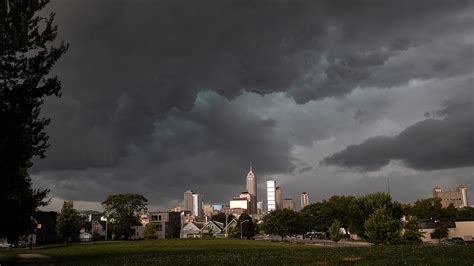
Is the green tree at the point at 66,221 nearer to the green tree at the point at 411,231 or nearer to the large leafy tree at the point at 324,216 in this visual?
the green tree at the point at 411,231

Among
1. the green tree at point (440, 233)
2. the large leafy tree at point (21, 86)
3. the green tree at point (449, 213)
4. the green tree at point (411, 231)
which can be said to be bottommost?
the green tree at point (440, 233)

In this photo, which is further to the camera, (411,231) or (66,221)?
(66,221)

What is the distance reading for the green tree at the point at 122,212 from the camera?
140375 millimetres

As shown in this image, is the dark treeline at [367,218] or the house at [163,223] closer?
the dark treeline at [367,218]

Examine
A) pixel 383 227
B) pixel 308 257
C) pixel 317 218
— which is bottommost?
pixel 308 257

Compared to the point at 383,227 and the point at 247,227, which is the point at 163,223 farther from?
the point at 383,227

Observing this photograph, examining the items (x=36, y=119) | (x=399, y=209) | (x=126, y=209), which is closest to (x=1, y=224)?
(x=36, y=119)

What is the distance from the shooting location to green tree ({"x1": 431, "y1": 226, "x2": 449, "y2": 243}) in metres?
116

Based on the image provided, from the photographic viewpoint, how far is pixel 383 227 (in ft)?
228

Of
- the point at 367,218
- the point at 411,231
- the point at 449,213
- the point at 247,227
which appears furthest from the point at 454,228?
the point at 247,227

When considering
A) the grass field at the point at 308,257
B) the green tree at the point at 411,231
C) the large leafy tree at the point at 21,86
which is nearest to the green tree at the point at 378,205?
the green tree at the point at 411,231

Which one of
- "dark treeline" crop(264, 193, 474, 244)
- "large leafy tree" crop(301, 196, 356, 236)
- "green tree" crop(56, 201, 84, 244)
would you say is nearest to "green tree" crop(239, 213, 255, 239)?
"dark treeline" crop(264, 193, 474, 244)

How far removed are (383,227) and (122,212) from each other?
306 feet

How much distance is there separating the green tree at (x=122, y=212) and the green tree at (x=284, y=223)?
43.8 m
